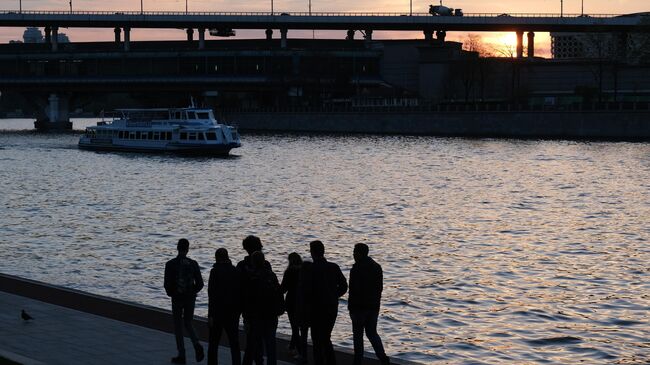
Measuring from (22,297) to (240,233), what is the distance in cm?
2239

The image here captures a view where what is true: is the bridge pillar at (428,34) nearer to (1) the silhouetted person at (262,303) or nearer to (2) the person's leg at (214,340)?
(2) the person's leg at (214,340)

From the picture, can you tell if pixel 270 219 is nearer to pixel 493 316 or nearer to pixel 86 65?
pixel 493 316

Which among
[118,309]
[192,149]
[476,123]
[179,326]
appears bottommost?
[192,149]

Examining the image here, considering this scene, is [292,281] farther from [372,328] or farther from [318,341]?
[372,328]

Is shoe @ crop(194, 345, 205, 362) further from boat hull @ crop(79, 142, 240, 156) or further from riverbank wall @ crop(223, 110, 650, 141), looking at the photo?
riverbank wall @ crop(223, 110, 650, 141)

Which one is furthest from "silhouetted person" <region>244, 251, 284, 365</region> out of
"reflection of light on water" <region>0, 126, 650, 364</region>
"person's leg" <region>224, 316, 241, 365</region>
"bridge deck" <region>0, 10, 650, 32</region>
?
"bridge deck" <region>0, 10, 650, 32</region>

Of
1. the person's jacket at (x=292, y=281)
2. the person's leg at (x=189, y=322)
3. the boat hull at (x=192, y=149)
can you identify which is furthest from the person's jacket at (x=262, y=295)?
the boat hull at (x=192, y=149)

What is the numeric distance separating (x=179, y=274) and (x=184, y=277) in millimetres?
107

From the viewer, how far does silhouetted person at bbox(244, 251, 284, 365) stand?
1872 centimetres

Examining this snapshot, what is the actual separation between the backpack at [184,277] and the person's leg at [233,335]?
1.35 meters

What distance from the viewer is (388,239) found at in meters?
46.5

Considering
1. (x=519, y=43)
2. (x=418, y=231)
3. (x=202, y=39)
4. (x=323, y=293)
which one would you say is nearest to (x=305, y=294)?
(x=323, y=293)

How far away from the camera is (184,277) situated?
20.6 m

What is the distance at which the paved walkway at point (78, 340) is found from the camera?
2072 cm
